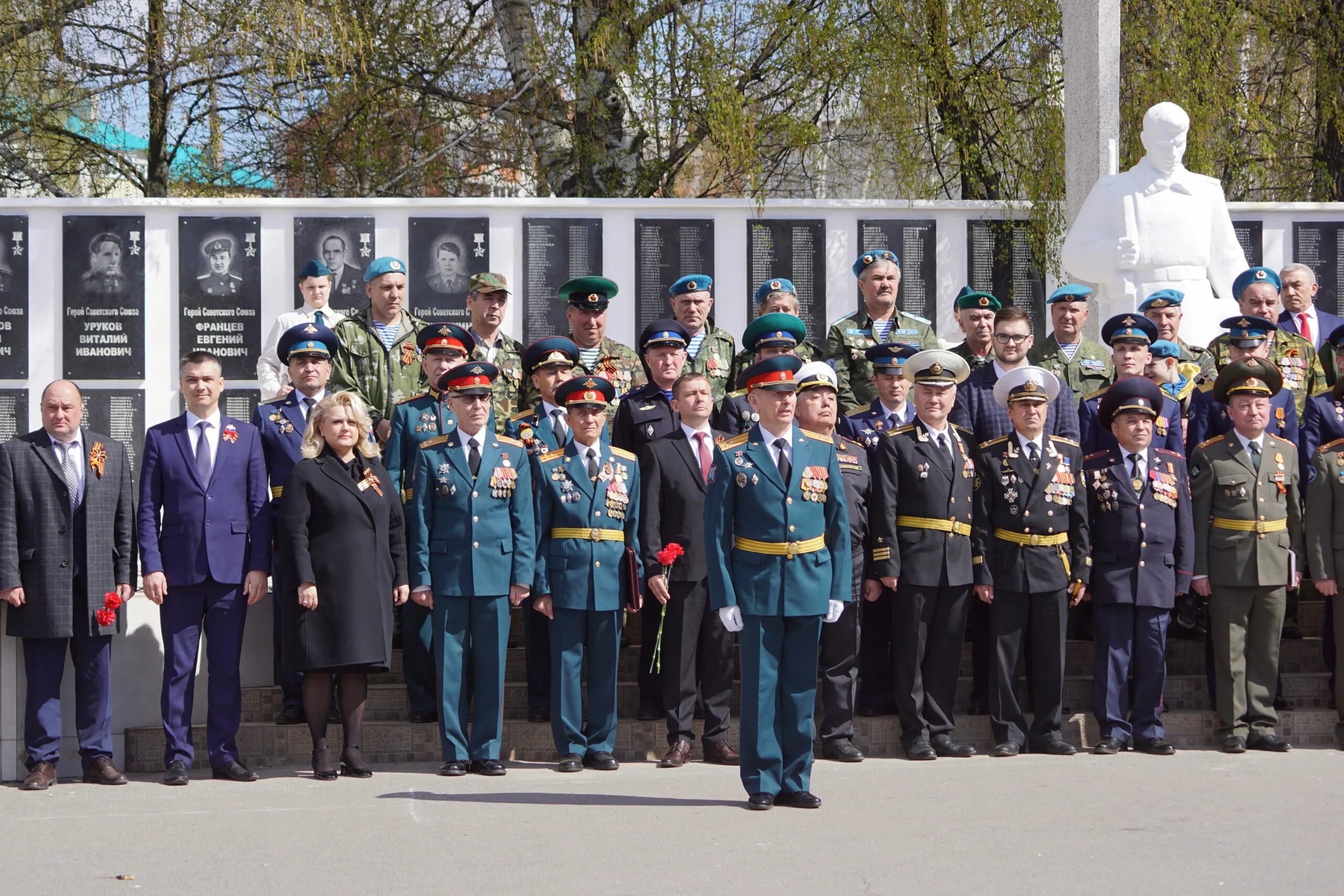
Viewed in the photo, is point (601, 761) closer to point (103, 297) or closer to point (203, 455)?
point (203, 455)

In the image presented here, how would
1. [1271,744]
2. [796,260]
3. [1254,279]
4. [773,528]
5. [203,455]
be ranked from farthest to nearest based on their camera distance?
[796,260], [1254,279], [1271,744], [203,455], [773,528]

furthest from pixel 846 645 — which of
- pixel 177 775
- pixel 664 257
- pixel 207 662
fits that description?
pixel 664 257

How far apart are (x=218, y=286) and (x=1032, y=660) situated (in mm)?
5834

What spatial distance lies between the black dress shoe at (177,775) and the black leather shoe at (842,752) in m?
2.84

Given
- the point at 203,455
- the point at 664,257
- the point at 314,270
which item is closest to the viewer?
the point at 203,455

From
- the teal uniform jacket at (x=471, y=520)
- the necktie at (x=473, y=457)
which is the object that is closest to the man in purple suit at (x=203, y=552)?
the teal uniform jacket at (x=471, y=520)

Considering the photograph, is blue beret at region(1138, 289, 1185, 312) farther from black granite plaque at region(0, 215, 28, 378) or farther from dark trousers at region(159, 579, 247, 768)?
black granite plaque at region(0, 215, 28, 378)

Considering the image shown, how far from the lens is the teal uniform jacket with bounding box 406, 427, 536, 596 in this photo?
24.7 ft

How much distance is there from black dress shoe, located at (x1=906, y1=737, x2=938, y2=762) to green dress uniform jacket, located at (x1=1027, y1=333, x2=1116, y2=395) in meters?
2.43

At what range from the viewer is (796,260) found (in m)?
11.5

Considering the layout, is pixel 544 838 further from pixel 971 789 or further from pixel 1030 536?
pixel 1030 536

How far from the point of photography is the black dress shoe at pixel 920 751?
25.2ft

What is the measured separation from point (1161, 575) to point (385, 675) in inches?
150

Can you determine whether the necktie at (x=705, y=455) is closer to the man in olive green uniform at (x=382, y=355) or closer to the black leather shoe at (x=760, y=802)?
the man in olive green uniform at (x=382, y=355)
